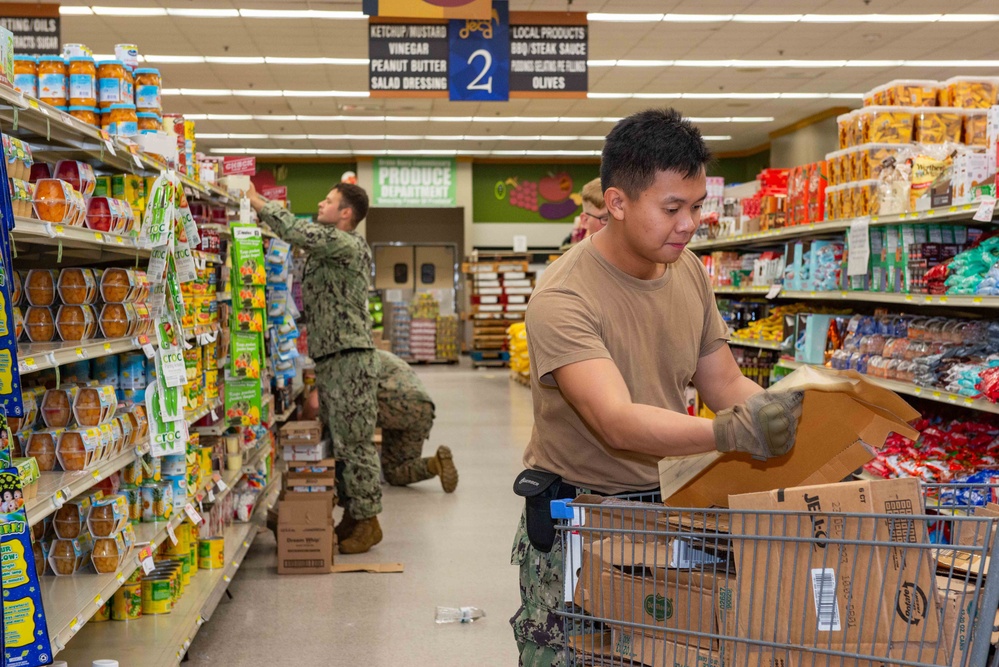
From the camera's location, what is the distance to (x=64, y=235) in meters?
2.65

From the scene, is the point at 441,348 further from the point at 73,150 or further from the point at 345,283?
the point at 73,150

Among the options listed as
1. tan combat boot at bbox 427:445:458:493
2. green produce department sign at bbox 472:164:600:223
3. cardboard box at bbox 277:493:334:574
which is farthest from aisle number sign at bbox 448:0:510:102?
green produce department sign at bbox 472:164:600:223

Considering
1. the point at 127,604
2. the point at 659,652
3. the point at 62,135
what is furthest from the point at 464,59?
the point at 659,652

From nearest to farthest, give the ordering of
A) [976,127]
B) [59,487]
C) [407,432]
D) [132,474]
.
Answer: [59,487]
[132,474]
[976,127]
[407,432]

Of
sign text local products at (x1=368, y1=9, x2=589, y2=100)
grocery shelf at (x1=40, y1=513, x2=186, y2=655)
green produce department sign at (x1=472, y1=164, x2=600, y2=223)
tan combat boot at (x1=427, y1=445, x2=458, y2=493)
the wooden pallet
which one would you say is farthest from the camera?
green produce department sign at (x1=472, y1=164, x2=600, y2=223)

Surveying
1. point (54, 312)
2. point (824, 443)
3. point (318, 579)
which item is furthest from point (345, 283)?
point (824, 443)

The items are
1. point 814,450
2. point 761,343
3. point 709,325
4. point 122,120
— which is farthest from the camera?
point 761,343

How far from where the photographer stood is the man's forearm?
5.40 feet

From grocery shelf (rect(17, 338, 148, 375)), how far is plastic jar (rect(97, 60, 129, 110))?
0.88 metres

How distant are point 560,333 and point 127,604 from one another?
8.60ft

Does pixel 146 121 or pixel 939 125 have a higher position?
pixel 939 125

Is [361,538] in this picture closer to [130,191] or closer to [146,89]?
[130,191]

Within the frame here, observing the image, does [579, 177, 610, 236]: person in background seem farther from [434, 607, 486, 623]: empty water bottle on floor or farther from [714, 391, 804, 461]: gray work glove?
[714, 391, 804, 461]: gray work glove

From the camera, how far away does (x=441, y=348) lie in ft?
64.3
